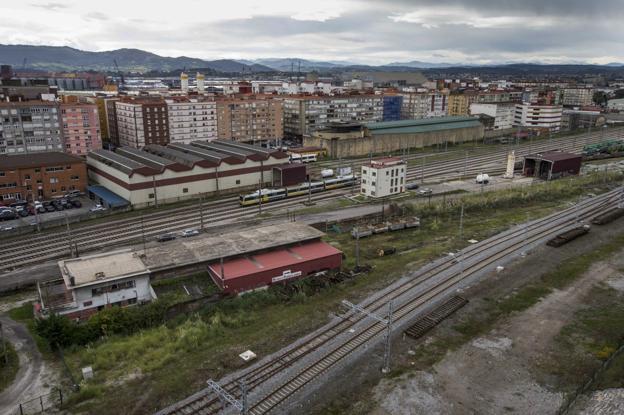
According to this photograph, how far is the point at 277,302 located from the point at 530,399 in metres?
16.9

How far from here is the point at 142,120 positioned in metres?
89.3

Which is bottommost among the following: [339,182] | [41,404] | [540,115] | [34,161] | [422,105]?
[41,404]

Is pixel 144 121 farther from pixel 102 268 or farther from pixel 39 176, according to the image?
pixel 102 268

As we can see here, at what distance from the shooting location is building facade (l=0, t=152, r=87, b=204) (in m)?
58.6

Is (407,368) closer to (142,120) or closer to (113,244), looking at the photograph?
(113,244)

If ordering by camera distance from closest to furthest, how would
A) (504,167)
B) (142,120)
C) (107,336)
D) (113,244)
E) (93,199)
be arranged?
(107,336) < (113,244) < (93,199) < (504,167) < (142,120)

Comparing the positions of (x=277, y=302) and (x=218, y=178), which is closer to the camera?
(x=277, y=302)

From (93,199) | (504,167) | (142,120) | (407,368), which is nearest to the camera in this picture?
(407,368)

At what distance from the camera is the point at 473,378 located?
23.5 metres

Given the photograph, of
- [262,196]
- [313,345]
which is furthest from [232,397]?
[262,196]

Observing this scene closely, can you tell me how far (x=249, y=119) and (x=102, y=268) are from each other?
73.4 metres

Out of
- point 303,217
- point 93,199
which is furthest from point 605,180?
point 93,199

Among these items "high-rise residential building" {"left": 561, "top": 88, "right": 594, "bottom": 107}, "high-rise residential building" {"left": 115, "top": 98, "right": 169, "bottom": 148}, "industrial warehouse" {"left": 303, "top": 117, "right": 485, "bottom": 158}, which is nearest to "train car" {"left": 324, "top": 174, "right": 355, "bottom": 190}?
"industrial warehouse" {"left": 303, "top": 117, "right": 485, "bottom": 158}

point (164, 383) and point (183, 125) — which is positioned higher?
point (183, 125)
